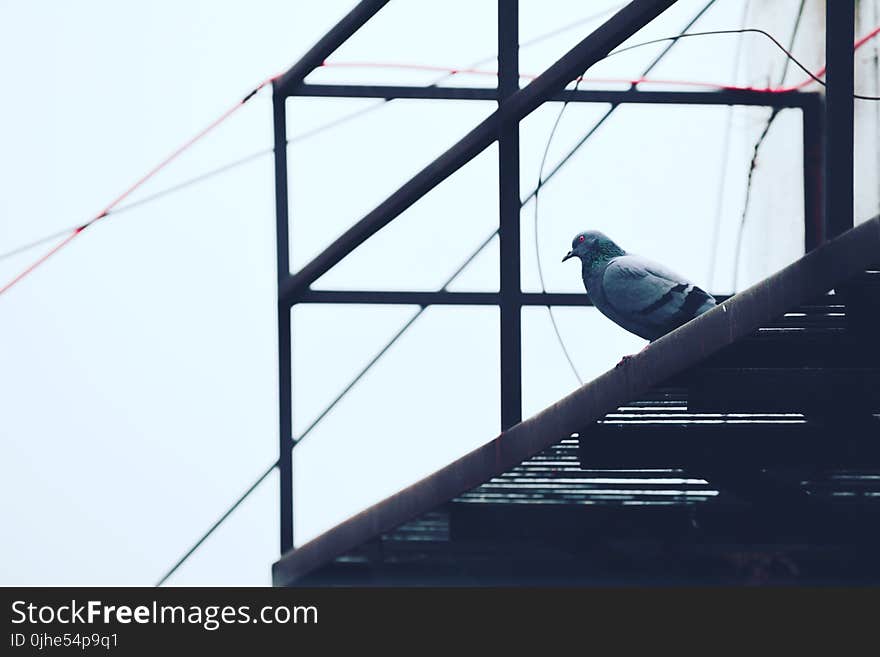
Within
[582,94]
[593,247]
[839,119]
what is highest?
[582,94]

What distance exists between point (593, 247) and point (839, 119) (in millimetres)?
2053

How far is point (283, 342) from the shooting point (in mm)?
5977

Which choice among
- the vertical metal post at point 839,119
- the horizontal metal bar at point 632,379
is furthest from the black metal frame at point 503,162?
the horizontal metal bar at point 632,379

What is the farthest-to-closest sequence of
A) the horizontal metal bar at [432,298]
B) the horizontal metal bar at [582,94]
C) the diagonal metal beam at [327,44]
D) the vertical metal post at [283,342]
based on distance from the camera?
the horizontal metal bar at [582,94] < the horizontal metal bar at [432,298] < the vertical metal post at [283,342] < the diagonal metal beam at [327,44]

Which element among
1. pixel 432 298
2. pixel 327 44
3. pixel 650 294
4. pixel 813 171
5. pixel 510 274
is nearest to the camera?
pixel 510 274

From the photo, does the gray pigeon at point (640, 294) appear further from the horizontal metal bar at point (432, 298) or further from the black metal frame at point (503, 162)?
the horizontal metal bar at point (432, 298)

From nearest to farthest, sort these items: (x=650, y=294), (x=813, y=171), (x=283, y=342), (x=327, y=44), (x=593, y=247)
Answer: (x=650, y=294), (x=327, y=44), (x=593, y=247), (x=283, y=342), (x=813, y=171)

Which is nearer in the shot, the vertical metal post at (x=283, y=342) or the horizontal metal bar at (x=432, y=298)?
the vertical metal post at (x=283, y=342)

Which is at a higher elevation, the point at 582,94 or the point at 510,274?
the point at 582,94

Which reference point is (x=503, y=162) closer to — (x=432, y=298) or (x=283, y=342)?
(x=283, y=342)

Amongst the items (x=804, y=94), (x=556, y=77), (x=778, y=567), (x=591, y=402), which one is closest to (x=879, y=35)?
(x=804, y=94)

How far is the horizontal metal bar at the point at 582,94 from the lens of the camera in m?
6.60

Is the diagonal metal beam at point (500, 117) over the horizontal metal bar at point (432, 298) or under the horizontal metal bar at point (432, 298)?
over

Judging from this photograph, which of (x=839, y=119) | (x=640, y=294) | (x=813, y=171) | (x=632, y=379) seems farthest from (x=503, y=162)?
(x=813, y=171)
